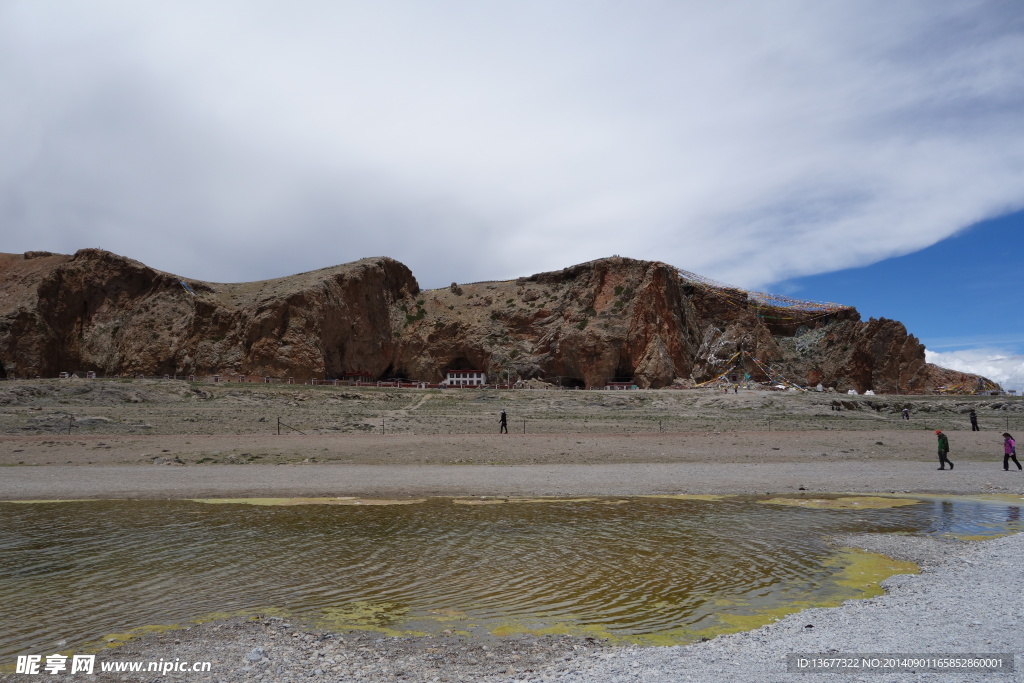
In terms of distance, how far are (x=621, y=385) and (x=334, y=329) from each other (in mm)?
29271

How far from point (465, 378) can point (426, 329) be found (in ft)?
25.9

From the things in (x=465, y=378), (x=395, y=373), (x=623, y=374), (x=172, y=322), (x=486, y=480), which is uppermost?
(x=172, y=322)

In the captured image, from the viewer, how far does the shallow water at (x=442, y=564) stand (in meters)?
6.68

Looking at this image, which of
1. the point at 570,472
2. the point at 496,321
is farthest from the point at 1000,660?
the point at 496,321

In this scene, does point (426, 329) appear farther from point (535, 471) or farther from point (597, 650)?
point (597, 650)

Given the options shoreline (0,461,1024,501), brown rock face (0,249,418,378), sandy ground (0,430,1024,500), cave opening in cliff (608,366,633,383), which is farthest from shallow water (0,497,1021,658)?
cave opening in cliff (608,366,633,383)

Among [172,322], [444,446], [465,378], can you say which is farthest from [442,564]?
[465,378]

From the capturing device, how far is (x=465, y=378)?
6819 centimetres

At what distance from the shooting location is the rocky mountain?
56906 millimetres

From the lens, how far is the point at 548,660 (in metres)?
5.32

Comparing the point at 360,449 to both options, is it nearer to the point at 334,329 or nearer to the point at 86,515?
the point at 86,515

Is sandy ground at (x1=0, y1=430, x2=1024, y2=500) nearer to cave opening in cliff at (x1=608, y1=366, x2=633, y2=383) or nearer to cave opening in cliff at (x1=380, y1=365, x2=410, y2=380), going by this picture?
cave opening in cliff at (x1=608, y1=366, x2=633, y2=383)

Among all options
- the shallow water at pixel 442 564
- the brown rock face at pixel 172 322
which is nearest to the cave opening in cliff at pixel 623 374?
the brown rock face at pixel 172 322

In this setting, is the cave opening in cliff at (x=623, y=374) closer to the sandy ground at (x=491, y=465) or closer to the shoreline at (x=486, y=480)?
the sandy ground at (x=491, y=465)
